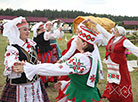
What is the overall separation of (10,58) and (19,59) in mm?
172

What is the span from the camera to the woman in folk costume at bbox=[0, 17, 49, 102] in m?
2.54

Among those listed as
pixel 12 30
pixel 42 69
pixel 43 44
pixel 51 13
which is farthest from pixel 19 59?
pixel 51 13

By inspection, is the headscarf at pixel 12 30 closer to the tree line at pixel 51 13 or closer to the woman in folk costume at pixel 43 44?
the woman in folk costume at pixel 43 44

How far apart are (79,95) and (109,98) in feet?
7.08

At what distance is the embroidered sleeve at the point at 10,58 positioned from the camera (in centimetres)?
235

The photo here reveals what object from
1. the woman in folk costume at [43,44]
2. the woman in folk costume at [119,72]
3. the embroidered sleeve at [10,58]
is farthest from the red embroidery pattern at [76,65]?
the woman in folk costume at [43,44]

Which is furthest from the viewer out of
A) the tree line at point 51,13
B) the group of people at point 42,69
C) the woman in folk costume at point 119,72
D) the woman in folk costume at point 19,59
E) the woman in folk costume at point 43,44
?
the tree line at point 51,13

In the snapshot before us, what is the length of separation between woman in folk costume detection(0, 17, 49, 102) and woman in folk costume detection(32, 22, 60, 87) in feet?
7.65

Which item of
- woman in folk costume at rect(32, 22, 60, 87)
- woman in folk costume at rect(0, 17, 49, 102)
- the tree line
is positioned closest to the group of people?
woman in folk costume at rect(0, 17, 49, 102)

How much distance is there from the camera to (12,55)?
244cm

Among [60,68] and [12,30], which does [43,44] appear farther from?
[60,68]

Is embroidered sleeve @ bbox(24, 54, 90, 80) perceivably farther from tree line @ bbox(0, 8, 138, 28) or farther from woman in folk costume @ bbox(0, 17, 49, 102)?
tree line @ bbox(0, 8, 138, 28)

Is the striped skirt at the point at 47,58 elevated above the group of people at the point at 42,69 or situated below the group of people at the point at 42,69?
below

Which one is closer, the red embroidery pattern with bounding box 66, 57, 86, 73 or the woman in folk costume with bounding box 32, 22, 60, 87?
the red embroidery pattern with bounding box 66, 57, 86, 73
